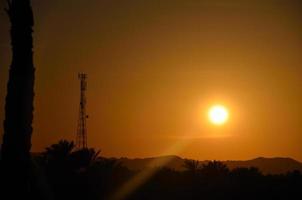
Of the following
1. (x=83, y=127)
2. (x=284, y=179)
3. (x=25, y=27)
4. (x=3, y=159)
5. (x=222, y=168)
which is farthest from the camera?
(x=222, y=168)

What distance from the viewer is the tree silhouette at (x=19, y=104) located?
57.2 feet

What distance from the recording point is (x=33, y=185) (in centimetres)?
1797

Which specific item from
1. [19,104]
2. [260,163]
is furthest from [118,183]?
[260,163]

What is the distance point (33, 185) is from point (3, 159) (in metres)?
1.27

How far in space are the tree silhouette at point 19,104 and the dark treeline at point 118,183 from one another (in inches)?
660

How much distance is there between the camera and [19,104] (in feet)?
57.9

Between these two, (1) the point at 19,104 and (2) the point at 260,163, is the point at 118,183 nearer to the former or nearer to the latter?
(1) the point at 19,104

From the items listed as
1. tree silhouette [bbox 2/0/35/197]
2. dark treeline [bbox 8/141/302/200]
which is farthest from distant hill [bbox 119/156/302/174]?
tree silhouette [bbox 2/0/35/197]

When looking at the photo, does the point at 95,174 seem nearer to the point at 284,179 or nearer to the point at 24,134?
the point at 284,179

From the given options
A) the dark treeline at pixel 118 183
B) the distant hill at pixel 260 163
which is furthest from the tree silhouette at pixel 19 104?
the distant hill at pixel 260 163

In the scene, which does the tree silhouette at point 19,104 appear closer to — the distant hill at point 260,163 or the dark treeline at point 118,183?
the dark treeline at point 118,183

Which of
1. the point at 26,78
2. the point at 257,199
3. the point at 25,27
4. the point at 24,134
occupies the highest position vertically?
the point at 25,27

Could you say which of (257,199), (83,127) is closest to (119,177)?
(83,127)

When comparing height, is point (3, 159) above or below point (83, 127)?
below
